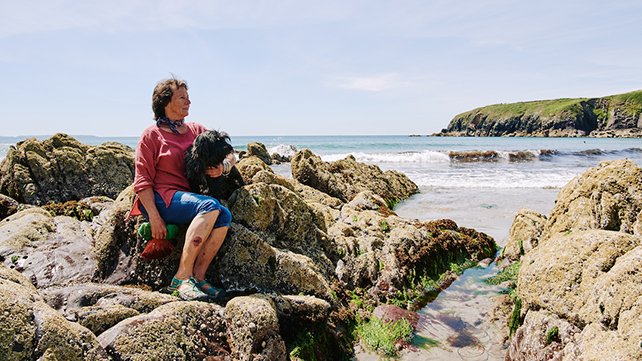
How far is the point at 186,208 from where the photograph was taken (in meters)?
5.19

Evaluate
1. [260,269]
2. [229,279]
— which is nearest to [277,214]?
[260,269]

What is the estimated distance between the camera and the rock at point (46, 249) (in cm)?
584

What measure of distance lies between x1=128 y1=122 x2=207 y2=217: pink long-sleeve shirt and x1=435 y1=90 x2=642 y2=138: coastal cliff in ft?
509

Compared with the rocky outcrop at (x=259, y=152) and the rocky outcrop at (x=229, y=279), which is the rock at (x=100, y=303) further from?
the rocky outcrop at (x=259, y=152)

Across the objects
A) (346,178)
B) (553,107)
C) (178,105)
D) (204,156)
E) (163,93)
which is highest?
(553,107)

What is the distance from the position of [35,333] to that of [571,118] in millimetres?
162066

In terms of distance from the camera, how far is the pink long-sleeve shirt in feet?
17.1

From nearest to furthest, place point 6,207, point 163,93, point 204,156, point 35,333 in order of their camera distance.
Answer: point 35,333 → point 204,156 → point 163,93 → point 6,207

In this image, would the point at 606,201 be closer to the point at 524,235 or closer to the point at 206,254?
the point at 524,235

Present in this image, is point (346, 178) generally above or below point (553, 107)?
below

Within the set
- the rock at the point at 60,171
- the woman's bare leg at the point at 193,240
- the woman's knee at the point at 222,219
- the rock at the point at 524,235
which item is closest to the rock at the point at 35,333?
the woman's bare leg at the point at 193,240

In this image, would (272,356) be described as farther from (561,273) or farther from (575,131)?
(575,131)

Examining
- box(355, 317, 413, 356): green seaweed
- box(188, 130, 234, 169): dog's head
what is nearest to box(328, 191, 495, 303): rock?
box(355, 317, 413, 356): green seaweed

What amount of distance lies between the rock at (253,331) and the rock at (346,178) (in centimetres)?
1116
